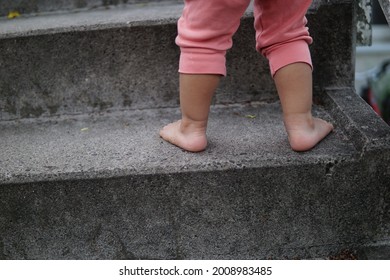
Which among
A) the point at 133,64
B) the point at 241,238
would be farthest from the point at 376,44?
the point at 241,238

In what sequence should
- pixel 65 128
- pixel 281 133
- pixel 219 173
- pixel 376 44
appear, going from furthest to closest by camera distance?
pixel 376 44 → pixel 65 128 → pixel 281 133 → pixel 219 173

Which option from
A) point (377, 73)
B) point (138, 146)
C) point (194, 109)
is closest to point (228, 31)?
point (194, 109)

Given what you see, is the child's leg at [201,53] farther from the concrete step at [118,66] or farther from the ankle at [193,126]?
the concrete step at [118,66]

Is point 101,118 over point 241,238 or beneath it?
over

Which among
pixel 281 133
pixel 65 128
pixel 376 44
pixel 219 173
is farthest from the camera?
pixel 376 44

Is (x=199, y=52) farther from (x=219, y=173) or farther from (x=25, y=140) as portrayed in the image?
(x=25, y=140)

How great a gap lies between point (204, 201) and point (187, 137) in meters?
0.17

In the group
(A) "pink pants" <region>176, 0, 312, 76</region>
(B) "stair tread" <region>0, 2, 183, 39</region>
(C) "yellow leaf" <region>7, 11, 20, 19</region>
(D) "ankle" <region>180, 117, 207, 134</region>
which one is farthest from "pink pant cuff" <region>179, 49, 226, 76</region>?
(C) "yellow leaf" <region>7, 11, 20, 19</region>

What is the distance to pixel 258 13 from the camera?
4.29 ft

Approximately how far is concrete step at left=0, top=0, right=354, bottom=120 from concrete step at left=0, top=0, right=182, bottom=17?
411 millimetres

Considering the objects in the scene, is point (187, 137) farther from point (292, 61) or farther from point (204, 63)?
point (292, 61)

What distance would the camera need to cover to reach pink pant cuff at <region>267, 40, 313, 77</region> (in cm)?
126

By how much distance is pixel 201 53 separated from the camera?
124cm
